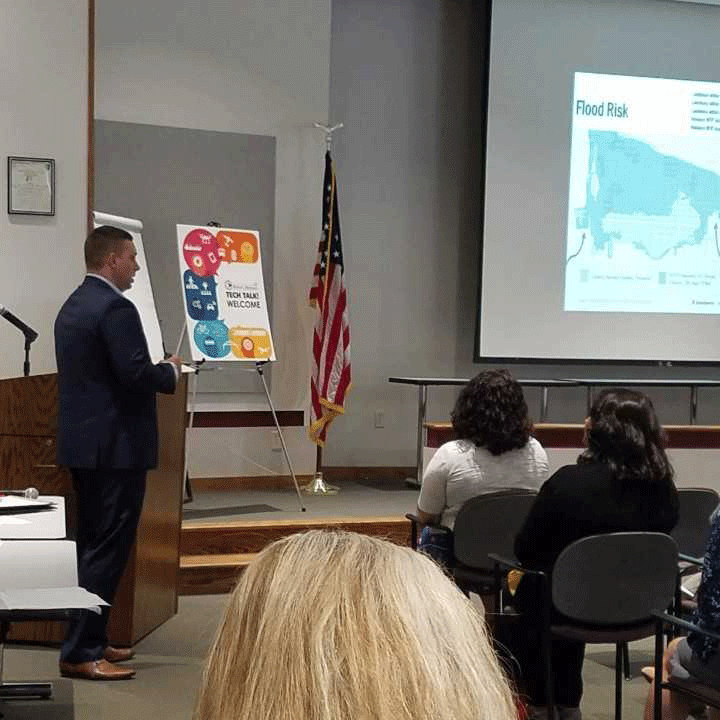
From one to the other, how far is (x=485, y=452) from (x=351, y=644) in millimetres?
3126

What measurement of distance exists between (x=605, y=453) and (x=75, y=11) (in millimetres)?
2682

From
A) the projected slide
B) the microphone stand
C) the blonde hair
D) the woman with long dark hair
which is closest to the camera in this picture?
the blonde hair

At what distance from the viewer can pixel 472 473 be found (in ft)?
12.5

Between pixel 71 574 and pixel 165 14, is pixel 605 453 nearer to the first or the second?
pixel 71 574

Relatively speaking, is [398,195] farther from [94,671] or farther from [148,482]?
[94,671]

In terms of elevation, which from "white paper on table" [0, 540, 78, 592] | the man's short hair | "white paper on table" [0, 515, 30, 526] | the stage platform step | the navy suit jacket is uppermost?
the man's short hair

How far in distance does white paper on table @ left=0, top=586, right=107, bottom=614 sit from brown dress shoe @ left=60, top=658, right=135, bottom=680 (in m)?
1.86

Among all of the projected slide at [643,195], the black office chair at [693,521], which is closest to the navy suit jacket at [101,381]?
the black office chair at [693,521]

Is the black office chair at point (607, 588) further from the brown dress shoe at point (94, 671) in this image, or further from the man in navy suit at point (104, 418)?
the brown dress shoe at point (94, 671)

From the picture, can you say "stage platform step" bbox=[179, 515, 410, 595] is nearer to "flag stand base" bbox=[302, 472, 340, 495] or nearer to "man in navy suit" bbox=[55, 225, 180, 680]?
"flag stand base" bbox=[302, 472, 340, 495]

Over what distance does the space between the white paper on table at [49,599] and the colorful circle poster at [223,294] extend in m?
3.96

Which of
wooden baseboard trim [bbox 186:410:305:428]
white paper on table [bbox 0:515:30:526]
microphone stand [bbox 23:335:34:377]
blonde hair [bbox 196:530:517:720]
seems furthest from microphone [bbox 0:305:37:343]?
blonde hair [bbox 196:530:517:720]

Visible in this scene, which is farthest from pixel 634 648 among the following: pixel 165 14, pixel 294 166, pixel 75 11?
pixel 165 14

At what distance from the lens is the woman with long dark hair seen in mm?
3145
